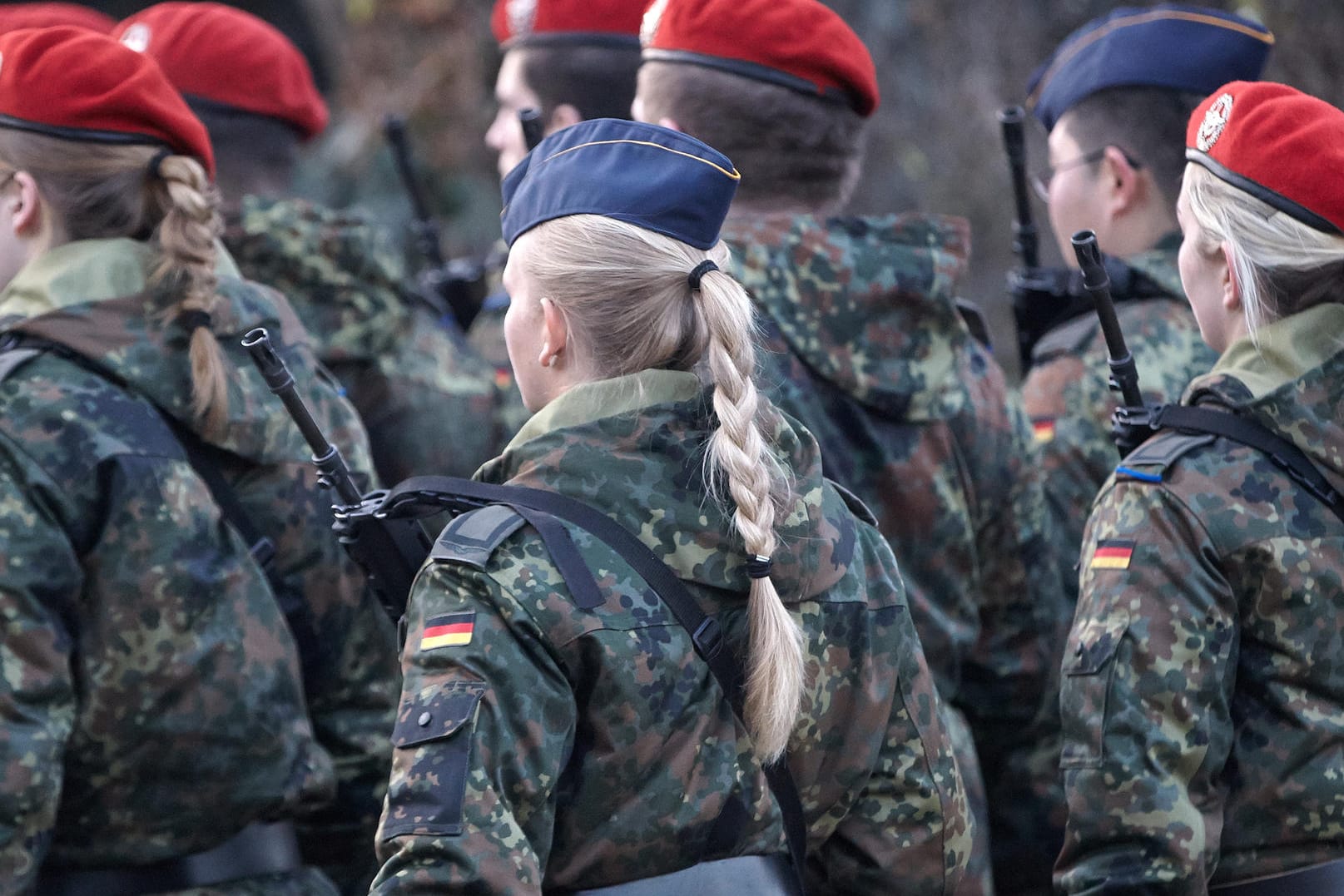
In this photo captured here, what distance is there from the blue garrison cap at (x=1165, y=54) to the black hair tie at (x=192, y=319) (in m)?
2.10

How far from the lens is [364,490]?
3.03 m

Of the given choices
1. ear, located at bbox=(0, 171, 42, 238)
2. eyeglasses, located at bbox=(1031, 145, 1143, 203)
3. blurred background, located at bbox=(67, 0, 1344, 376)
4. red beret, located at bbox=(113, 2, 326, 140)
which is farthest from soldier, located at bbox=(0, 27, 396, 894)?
blurred background, located at bbox=(67, 0, 1344, 376)

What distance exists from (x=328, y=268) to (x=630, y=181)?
6.27ft

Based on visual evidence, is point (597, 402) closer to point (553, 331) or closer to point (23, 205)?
point (553, 331)

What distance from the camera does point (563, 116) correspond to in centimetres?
393

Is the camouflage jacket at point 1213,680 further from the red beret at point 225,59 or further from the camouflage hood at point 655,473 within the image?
the red beret at point 225,59

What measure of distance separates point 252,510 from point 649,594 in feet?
3.55

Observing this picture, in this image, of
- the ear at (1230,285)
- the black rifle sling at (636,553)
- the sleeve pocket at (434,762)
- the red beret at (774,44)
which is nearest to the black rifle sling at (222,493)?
the black rifle sling at (636,553)

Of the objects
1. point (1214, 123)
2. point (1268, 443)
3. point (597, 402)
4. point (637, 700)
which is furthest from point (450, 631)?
point (1214, 123)

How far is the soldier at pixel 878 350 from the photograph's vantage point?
9.62 ft

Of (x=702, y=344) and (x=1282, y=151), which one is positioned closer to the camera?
(x=702, y=344)

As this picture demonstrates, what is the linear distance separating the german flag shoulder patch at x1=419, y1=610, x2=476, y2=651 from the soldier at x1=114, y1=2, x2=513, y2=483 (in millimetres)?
2001

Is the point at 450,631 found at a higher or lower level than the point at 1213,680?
higher

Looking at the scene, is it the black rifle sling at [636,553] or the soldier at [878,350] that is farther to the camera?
the soldier at [878,350]
